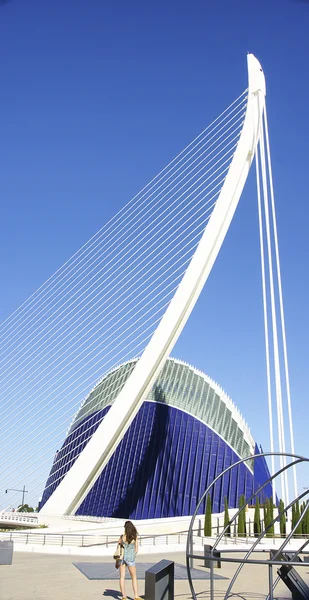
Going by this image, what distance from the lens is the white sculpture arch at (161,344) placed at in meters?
24.2

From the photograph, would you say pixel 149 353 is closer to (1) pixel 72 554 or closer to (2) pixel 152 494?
(1) pixel 72 554

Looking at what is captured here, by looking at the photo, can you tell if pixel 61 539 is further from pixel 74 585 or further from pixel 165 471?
pixel 165 471

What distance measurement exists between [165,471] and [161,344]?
17335mm

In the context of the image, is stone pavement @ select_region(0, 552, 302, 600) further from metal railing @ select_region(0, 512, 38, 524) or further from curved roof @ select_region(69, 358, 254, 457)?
curved roof @ select_region(69, 358, 254, 457)

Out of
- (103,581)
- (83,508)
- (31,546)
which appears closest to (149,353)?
(31,546)

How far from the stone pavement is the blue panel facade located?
24.1 meters

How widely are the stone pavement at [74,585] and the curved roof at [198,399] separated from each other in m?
31.1

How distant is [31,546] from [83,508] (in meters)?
24.6

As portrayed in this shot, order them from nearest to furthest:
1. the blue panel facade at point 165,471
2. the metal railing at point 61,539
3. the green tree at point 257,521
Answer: the metal railing at point 61,539 → the green tree at point 257,521 → the blue panel facade at point 165,471

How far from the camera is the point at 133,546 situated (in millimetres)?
8883

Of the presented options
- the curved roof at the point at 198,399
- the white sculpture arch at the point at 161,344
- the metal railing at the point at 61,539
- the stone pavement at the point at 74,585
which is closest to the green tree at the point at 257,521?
the metal railing at the point at 61,539

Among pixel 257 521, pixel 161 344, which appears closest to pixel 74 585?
pixel 161 344

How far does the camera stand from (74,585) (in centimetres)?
988

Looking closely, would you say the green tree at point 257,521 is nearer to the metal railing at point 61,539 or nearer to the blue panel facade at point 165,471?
the blue panel facade at point 165,471
